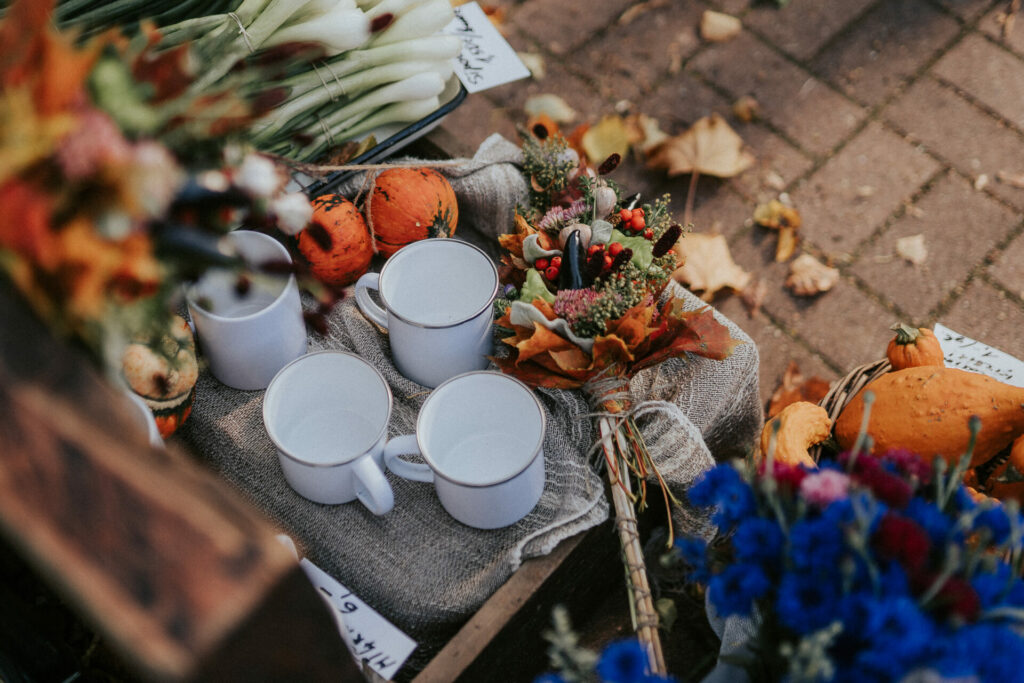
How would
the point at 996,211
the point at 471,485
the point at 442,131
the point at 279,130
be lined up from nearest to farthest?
1. the point at 471,485
2. the point at 279,130
3. the point at 442,131
4. the point at 996,211

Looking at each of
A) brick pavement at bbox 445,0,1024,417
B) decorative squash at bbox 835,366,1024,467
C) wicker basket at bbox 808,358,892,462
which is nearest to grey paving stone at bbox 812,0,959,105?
brick pavement at bbox 445,0,1024,417

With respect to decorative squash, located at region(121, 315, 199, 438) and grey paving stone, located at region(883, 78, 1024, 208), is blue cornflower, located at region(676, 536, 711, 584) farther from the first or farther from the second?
grey paving stone, located at region(883, 78, 1024, 208)

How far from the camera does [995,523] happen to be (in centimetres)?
77

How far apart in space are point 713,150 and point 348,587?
A: 5.11 ft

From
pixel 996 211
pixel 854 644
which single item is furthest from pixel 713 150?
pixel 854 644

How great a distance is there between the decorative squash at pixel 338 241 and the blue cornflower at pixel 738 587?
79 centimetres

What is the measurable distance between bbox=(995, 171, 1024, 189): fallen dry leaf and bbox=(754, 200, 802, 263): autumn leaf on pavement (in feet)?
1.81

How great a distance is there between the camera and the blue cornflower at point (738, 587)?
751 mm


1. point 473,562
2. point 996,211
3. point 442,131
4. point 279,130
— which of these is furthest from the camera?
point 996,211

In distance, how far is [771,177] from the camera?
2195 millimetres

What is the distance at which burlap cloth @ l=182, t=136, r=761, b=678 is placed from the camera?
113 centimetres

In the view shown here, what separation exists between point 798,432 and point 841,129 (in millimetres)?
1308

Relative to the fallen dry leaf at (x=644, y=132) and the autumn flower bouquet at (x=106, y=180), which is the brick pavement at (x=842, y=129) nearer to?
the fallen dry leaf at (x=644, y=132)

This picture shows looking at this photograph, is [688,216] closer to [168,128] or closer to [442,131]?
[442,131]
